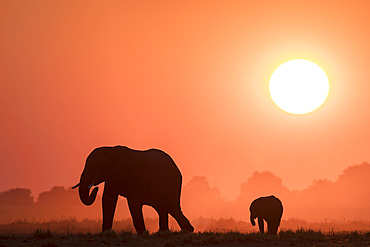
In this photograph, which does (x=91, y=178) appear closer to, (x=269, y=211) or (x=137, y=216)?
(x=137, y=216)

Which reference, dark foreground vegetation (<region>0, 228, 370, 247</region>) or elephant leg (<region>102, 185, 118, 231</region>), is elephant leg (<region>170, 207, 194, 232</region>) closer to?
elephant leg (<region>102, 185, 118, 231</region>)

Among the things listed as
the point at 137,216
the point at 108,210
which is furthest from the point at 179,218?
the point at 108,210

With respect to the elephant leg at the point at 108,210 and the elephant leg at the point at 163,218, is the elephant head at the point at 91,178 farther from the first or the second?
the elephant leg at the point at 163,218

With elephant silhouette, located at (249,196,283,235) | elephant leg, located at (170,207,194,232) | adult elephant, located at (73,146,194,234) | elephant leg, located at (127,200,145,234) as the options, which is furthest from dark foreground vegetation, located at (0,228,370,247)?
elephant silhouette, located at (249,196,283,235)

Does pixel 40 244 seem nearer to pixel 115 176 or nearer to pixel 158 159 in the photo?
pixel 115 176

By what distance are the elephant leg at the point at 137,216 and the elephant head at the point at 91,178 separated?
5.23 ft

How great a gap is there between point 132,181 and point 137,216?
1583mm

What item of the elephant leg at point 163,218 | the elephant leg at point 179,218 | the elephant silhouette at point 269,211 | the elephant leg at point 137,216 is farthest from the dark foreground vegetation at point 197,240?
the elephant silhouette at point 269,211

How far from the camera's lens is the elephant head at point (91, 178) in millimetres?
22469

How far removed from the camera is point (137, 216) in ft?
72.2

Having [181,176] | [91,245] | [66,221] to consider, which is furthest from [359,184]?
[91,245]

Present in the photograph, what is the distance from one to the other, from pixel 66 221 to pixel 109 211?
904 inches

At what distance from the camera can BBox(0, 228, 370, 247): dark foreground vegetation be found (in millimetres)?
18141

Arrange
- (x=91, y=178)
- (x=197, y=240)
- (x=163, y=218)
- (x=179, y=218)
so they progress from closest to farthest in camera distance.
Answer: (x=197, y=240)
(x=91, y=178)
(x=163, y=218)
(x=179, y=218)
